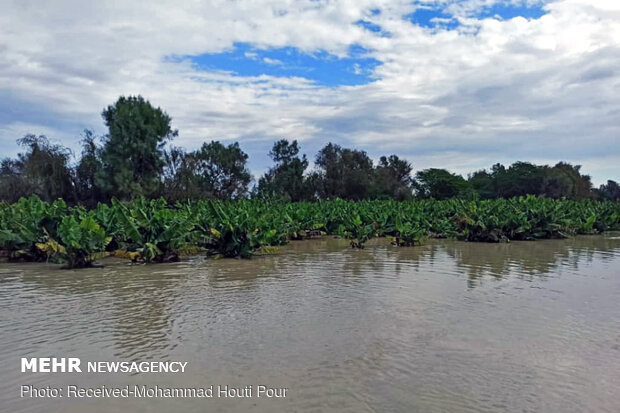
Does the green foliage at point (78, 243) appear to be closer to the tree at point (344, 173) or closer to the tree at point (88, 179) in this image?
the tree at point (88, 179)

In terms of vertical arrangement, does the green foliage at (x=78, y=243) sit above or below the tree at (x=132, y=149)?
below

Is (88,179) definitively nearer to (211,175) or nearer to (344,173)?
(211,175)

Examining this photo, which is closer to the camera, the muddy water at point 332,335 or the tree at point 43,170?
the muddy water at point 332,335

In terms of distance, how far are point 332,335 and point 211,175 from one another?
1600 inches

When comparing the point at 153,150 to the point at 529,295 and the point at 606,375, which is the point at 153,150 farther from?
the point at 606,375

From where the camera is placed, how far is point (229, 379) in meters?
4.27

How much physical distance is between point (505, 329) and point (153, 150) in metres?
31.3

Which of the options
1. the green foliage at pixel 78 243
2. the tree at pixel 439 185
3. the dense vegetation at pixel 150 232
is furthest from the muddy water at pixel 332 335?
the tree at pixel 439 185

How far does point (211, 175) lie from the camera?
44.9 meters

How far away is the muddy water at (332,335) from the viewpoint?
3.95 meters

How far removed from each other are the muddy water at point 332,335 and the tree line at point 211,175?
22659mm

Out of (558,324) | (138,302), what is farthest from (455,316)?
(138,302)

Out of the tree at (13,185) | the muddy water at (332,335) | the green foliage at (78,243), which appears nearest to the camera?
the muddy water at (332,335)

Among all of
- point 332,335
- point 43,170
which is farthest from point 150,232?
point 43,170
